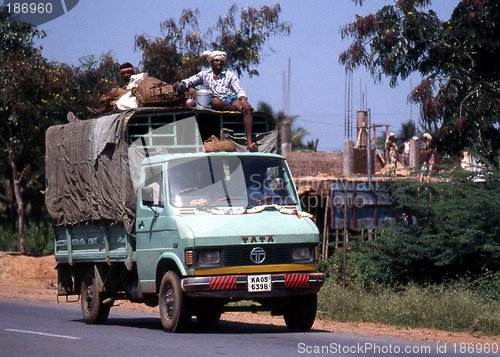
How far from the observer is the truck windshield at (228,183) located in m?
10.4

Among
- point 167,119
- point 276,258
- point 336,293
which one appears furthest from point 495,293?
point 167,119

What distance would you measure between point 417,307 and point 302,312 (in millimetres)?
3328

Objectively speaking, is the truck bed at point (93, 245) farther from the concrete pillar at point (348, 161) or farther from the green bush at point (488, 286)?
the concrete pillar at point (348, 161)

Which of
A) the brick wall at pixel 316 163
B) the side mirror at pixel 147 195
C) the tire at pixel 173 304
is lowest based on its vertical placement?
the tire at pixel 173 304

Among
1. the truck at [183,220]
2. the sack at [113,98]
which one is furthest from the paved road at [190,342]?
the sack at [113,98]

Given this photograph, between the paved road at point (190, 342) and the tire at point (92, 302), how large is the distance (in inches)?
8.6

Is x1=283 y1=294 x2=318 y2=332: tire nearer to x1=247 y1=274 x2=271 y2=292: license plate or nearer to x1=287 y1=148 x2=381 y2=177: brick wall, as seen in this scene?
x1=247 y1=274 x2=271 y2=292: license plate

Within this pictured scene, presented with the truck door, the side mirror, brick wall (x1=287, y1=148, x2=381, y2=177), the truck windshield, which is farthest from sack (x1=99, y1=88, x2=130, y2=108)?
brick wall (x1=287, y1=148, x2=381, y2=177)

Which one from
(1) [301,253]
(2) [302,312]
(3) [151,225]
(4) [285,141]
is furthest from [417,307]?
(4) [285,141]

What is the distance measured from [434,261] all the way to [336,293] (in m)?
2.11

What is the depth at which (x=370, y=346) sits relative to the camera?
9.07 m

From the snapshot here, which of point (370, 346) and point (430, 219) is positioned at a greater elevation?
point (430, 219)

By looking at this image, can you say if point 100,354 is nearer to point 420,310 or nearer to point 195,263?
point 195,263

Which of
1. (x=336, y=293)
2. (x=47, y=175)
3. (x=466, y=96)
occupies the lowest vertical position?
(x=336, y=293)
